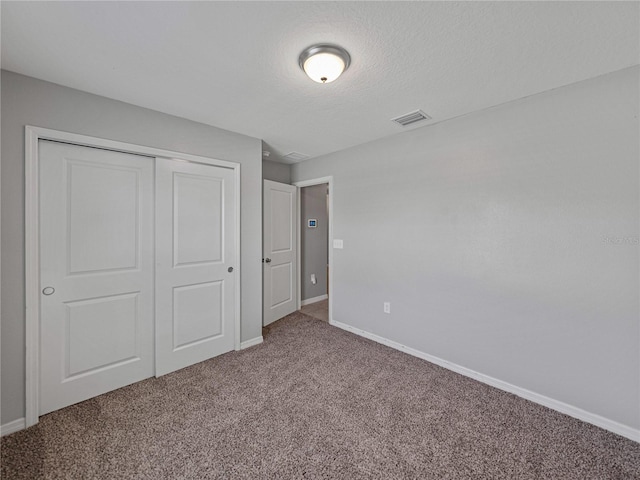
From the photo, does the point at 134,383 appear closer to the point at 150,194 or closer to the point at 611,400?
the point at 150,194

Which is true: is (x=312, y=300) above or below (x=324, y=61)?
below

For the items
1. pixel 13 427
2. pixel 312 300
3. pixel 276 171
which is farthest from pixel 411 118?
pixel 13 427

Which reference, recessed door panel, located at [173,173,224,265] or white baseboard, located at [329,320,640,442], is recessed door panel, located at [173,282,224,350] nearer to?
recessed door panel, located at [173,173,224,265]

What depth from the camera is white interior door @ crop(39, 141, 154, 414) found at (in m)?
1.98

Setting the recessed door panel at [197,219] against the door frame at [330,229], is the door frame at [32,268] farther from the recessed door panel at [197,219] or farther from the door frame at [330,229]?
the door frame at [330,229]

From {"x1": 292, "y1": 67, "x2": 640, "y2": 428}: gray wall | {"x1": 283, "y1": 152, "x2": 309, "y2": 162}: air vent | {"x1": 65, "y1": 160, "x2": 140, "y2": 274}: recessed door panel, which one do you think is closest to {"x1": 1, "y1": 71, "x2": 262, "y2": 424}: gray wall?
{"x1": 65, "y1": 160, "x2": 140, "y2": 274}: recessed door panel

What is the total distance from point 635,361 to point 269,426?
2.45 m

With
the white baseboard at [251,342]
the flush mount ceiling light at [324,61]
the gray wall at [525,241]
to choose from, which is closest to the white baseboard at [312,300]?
the white baseboard at [251,342]

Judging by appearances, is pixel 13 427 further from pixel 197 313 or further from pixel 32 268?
pixel 197 313

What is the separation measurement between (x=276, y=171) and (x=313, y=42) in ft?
8.96

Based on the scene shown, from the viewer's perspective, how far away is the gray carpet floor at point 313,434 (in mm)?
1534

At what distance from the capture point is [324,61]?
1.62 metres

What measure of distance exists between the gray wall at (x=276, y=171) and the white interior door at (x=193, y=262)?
46.6 inches

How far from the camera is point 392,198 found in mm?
3076
